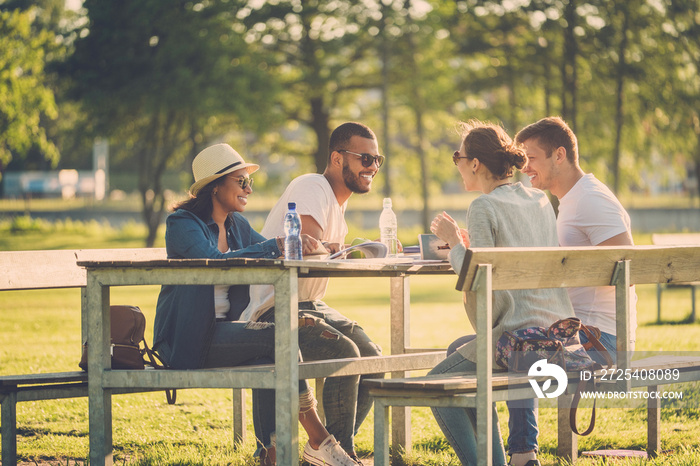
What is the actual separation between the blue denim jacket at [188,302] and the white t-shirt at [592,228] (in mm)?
1602

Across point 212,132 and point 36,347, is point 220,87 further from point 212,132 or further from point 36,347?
point 36,347

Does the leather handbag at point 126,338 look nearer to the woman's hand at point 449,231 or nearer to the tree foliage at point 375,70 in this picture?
the woman's hand at point 449,231

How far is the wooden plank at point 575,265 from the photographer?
169 inches

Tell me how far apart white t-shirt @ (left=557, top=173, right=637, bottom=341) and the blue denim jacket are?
5.26 feet

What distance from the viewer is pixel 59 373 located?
5414mm

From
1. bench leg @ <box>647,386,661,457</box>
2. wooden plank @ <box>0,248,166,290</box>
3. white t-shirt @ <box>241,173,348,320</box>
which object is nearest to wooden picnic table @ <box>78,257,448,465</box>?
white t-shirt @ <box>241,173,348,320</box>

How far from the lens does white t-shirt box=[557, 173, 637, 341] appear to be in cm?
553

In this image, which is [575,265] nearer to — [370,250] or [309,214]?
[370,250]

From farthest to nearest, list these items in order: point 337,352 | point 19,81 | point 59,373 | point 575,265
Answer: point 19,81 → point 337,352 → point 59,373 → point 575,265

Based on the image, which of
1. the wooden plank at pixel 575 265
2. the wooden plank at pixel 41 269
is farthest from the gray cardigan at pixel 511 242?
the wooden plank at pixel 41 269

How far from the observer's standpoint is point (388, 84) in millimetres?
39312

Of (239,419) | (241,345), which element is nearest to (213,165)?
(241,345)

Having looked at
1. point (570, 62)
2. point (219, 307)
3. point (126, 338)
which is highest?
point (570, 62)

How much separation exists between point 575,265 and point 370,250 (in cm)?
134
